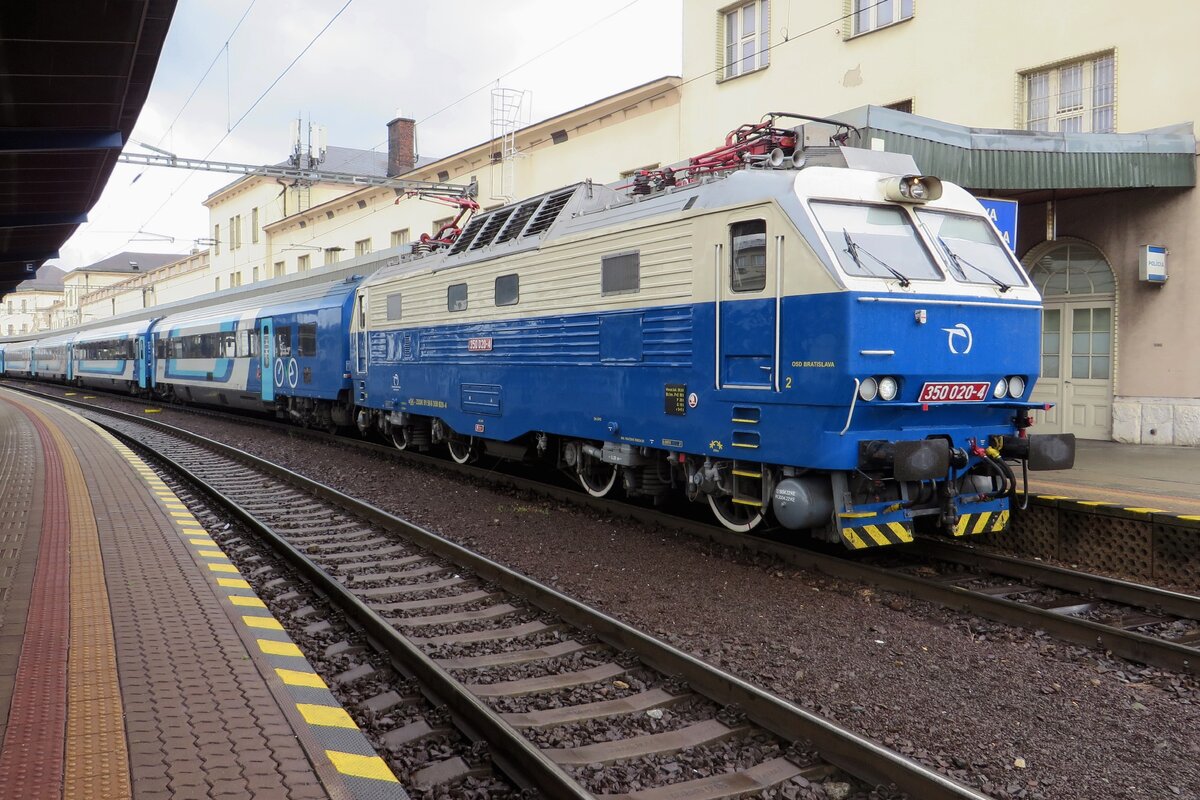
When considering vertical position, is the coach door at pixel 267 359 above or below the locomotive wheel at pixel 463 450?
above

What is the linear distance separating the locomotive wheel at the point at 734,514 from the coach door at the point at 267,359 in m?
14.8

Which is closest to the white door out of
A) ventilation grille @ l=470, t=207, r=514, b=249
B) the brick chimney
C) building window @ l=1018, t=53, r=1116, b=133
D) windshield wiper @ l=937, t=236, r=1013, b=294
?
building window @ l=1018, t=53, r=1116, b=133

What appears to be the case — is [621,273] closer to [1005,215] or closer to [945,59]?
[1005,215]

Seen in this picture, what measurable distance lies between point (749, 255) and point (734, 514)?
8.33ft

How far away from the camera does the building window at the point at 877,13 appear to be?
17484 millimetres

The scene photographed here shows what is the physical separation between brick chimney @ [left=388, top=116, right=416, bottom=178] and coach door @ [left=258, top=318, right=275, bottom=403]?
19.7 metres

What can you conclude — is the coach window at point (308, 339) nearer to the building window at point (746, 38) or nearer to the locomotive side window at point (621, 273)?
the locomotive side window at point (621, 273)

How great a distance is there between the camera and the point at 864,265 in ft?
23.6

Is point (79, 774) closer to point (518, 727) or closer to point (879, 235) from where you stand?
point (518, 727)

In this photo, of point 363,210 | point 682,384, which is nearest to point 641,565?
point 682,384

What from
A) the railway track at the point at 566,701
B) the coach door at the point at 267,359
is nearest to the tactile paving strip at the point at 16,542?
the railway track at the point at 566,701

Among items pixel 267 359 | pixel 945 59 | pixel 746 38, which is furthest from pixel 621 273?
pixel 267 359

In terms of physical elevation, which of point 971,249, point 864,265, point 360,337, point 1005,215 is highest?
point 1005,215

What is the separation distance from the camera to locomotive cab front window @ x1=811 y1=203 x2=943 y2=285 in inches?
283
